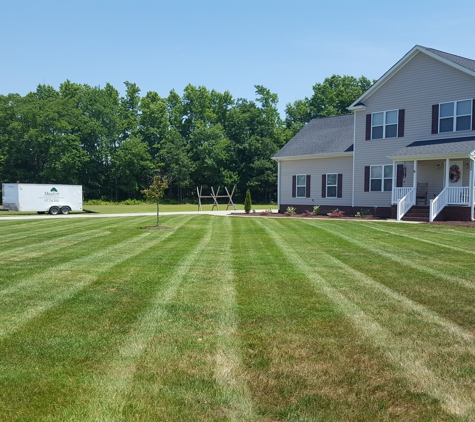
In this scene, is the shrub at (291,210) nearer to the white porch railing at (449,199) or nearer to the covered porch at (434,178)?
the covered porch at (434,178)

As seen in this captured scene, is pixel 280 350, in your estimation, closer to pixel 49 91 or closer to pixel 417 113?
pixel 417 113

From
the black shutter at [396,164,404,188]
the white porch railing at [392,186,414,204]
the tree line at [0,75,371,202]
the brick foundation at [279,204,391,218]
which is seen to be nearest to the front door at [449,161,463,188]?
the white porch railing at [392,186,414,204]

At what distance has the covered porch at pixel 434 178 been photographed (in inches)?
672

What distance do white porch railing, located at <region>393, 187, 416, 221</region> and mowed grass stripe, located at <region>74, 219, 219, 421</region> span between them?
14970 mm

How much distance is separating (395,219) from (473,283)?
1325cm

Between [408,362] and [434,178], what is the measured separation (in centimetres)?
→ 1882

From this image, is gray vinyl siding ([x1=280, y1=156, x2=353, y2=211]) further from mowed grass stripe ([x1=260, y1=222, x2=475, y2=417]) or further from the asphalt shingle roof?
mowed grass stripe ([x1=260, y1=222, x2=475, y2=417])

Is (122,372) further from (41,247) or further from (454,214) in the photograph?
(454,214)

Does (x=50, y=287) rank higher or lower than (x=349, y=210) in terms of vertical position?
lower

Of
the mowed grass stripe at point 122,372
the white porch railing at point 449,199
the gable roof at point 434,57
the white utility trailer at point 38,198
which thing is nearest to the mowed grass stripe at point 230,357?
the mowed grass stripe at point 122,372

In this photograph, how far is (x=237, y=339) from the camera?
386 cm

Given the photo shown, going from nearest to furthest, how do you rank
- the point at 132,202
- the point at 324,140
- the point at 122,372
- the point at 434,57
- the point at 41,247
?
the point at 122,372, the point at 41,247, the point at 434,57, the point at 324,140, the point at 132,202

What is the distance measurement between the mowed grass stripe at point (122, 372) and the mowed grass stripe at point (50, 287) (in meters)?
1.24

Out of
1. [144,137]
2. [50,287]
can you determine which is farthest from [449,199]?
[144,137]
